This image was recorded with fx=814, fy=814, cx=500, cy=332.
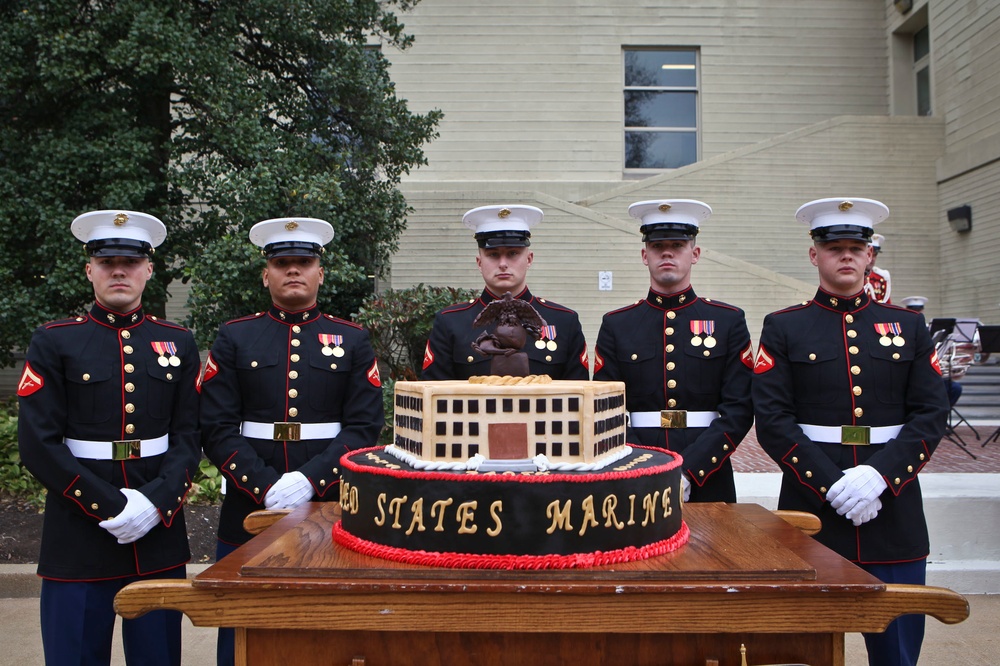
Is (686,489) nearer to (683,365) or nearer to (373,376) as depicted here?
(683,365)

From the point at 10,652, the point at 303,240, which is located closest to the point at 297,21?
the point at 303,240

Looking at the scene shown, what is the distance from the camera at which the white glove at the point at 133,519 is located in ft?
10.4

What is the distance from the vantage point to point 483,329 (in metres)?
4.15

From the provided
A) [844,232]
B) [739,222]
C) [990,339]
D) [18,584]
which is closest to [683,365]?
[844,232]

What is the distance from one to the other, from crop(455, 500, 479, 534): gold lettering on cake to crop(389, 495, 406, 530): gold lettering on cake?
181 millimetres

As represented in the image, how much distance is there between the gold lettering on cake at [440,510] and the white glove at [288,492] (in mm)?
1274

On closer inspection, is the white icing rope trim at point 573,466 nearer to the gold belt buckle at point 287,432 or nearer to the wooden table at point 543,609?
the wooden table at point 543,609

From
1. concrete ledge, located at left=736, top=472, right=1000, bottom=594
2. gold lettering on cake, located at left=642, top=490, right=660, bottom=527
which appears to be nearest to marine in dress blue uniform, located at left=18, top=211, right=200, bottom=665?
gold lettering on cake, located at left=642, top=490, right=660, bottom=527

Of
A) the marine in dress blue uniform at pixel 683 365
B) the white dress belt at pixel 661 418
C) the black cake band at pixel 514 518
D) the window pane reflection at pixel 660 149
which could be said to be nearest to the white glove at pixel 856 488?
the marine in dress blue uniform at pixel 683 365

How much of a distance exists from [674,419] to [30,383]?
2766mm

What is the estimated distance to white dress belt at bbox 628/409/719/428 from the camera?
380 cm

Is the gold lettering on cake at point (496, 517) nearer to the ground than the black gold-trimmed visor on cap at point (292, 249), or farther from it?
nearer to the ground

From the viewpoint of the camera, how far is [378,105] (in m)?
9.48

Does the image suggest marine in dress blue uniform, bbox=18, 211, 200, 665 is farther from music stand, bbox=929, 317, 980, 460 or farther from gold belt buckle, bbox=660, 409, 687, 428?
music stand, bbox=929, 317, 980, 460
